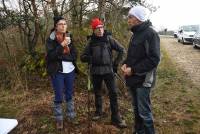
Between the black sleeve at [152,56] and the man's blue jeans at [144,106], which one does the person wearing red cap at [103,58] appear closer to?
the man's blue jeans at [144,106]

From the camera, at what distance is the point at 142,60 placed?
5.60 meters

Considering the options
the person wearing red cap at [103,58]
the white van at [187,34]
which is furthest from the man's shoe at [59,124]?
the white van at [187,34]

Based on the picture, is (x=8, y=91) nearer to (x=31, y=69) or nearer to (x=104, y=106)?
(x=31, y=69)

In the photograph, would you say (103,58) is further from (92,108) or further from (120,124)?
(92,108)

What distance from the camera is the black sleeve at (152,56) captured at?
540 centimetres

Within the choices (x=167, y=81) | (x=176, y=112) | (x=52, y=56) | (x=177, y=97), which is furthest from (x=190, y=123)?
(x=167, y=81)

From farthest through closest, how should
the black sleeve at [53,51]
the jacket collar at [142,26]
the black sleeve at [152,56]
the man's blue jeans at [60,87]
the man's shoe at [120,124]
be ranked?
the man's shoe at [120,124] → the man's blue jeans at [60,87] → the black sleeve at [53,51] → the jacket collar at [142,26] → the black sleeve at [152,56]

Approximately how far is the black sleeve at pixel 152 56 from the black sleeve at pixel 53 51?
63.6 inches

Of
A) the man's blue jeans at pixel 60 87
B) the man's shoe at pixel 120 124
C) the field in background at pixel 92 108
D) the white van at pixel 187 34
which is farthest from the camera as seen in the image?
the white van at pixel 187 34

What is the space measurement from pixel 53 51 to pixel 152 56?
1904mm

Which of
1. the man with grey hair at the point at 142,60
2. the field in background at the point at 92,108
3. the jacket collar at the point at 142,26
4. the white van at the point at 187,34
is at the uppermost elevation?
the jacket collar at the point at 142,26

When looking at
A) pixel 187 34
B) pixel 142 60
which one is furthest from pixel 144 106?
pixel 187 34

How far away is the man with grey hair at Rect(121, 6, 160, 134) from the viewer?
5453 mm

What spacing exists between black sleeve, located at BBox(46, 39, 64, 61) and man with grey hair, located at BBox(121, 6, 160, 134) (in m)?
1.29
